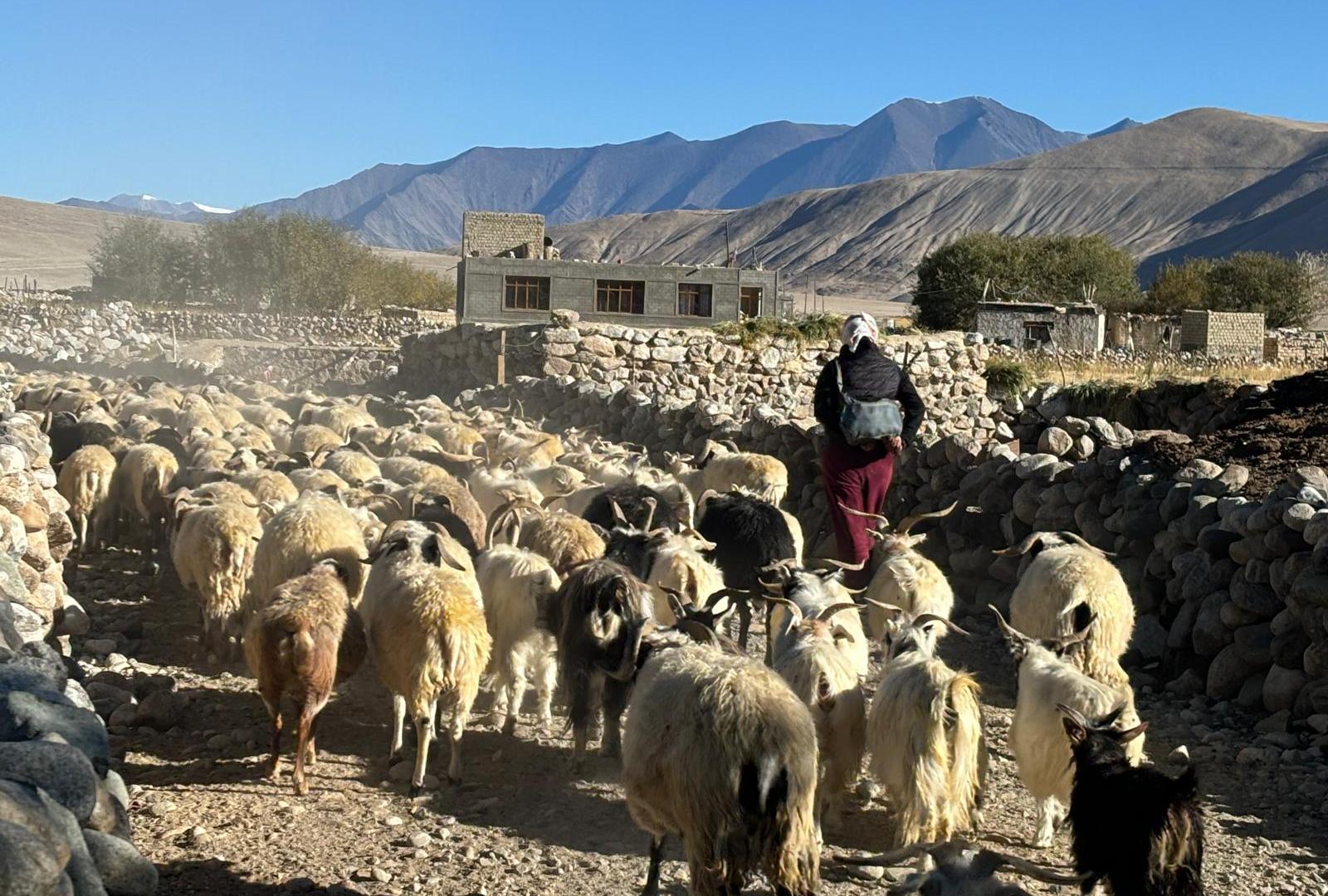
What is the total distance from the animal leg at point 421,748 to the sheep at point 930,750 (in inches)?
81.3

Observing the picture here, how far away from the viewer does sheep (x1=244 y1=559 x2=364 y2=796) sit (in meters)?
6.07

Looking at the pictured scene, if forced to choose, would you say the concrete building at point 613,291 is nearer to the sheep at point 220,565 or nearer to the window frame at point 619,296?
the window frame at point 619,296

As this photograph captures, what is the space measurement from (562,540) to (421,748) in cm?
229

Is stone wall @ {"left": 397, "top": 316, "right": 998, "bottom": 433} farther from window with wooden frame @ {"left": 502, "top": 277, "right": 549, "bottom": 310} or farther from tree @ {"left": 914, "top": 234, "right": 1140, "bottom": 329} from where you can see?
tree @ {"left": 914, "top": 234, "right": 1140, "bottom": 329}

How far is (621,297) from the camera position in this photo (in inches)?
1316

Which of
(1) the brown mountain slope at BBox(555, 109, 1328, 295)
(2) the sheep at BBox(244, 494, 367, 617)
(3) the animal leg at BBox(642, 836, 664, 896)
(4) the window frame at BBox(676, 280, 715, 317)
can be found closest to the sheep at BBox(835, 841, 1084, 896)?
(3) the animal leg at BBox(642, 836, 664, 896)

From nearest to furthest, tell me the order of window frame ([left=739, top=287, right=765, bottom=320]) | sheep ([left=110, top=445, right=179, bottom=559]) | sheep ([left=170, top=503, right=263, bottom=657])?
sheep ([left=170, top=503, right=263, bottom=657])
sheep ([left=110, top=445, right=179, bottom=559])
window frame ([left=739, top=287, right=765, bottom=320])

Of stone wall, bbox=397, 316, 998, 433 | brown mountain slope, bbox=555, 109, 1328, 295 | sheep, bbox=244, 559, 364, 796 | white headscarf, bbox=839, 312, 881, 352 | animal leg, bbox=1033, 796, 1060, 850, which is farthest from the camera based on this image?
brown mountain slope, bbox=555, 109, 1328, 295

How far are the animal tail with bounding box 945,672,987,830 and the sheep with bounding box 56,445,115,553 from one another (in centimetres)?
824

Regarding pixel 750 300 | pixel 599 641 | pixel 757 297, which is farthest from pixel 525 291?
pixel 599 641

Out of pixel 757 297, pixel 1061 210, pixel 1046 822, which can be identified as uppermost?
pixel 1061 210

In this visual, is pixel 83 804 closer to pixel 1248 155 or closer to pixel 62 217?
pixel 62 217

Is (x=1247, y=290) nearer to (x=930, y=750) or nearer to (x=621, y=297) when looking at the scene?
(x=621, y=297)

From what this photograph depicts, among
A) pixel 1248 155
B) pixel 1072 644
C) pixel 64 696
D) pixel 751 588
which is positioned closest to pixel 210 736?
pixel 64 696
